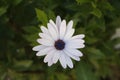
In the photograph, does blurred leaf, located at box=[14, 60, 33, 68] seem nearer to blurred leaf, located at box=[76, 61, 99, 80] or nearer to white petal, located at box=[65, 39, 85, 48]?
blurred leaf, located at box=[76, 61, 99, 80]

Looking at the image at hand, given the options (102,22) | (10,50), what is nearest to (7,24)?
(10,50)

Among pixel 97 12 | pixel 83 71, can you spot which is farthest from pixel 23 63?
pixel 97 12

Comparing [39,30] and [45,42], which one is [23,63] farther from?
[45,42]

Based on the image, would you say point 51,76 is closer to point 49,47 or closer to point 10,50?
point 10,50

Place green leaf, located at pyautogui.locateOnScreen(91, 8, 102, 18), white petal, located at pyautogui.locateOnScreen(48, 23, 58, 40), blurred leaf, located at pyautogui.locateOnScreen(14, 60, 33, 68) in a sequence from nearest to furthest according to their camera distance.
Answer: white petal, located at pyautogui.locateOnScreen(48, 23, 58, 40), green leaf, located at pyautogui.locateOnScreen(91, 8, 102, 18), blurred leaf, located at pyautogui.locateOnScreen(14, 60, 33, 68)

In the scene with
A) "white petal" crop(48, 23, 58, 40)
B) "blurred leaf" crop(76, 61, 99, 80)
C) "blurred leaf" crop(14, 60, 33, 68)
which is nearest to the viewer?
"white petal" crop(48, 23, 58, 40)

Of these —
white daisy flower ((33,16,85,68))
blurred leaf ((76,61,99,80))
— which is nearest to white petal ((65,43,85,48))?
white daisy flower ((33,16,85,68))

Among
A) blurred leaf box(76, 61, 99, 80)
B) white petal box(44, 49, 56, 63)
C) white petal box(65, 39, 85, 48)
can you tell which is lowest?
blurred leaf box(76, 61, 99, 80)
